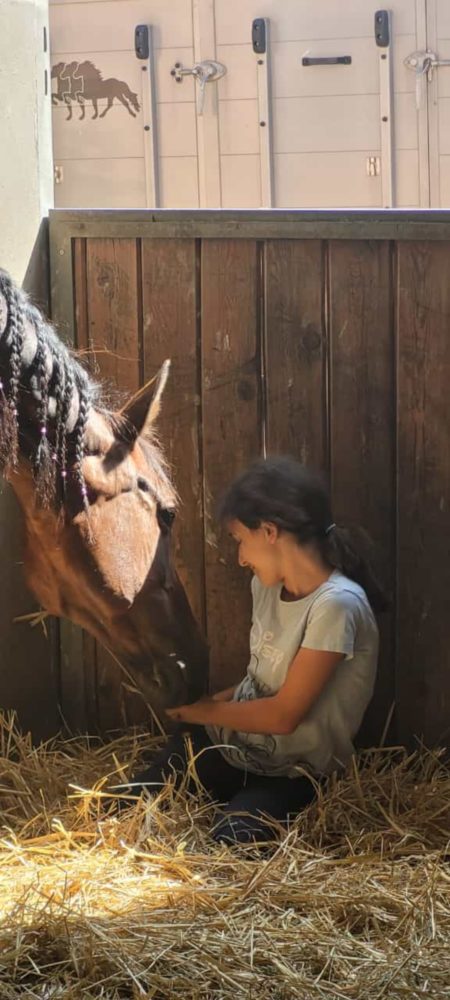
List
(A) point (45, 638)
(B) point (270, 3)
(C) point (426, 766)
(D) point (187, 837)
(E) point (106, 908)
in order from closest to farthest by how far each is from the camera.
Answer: (E) point (106, 908) < (D) point (187, 837) < (C) point (426, 766) < (A) point (45, 638) < (B) point (270, 3)

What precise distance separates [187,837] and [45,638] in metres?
0.92

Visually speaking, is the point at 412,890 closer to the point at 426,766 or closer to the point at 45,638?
the point at 426,766

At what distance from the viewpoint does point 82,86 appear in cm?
668

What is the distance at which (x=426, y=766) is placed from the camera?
3.51 metres

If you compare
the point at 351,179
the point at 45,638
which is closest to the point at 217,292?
the point at 45,638

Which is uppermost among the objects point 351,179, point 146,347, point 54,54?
point 54,54

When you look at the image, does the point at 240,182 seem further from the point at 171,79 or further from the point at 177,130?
the point at 171,79

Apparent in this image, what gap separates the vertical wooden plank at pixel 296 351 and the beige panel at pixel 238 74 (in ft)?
10.5

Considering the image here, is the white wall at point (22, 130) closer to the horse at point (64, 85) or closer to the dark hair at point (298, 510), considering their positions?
the dark hair at point (298, 510)

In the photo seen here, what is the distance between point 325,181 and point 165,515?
3.74 m

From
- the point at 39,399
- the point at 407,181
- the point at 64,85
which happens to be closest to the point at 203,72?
the point at 64,85

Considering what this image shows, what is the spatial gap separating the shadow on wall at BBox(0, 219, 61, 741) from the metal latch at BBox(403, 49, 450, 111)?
10.5 feet

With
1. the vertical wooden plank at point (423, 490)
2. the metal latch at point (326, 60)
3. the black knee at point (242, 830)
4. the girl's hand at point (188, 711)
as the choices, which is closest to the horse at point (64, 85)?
the metal latch at point (326, 60)

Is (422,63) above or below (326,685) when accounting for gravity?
above
